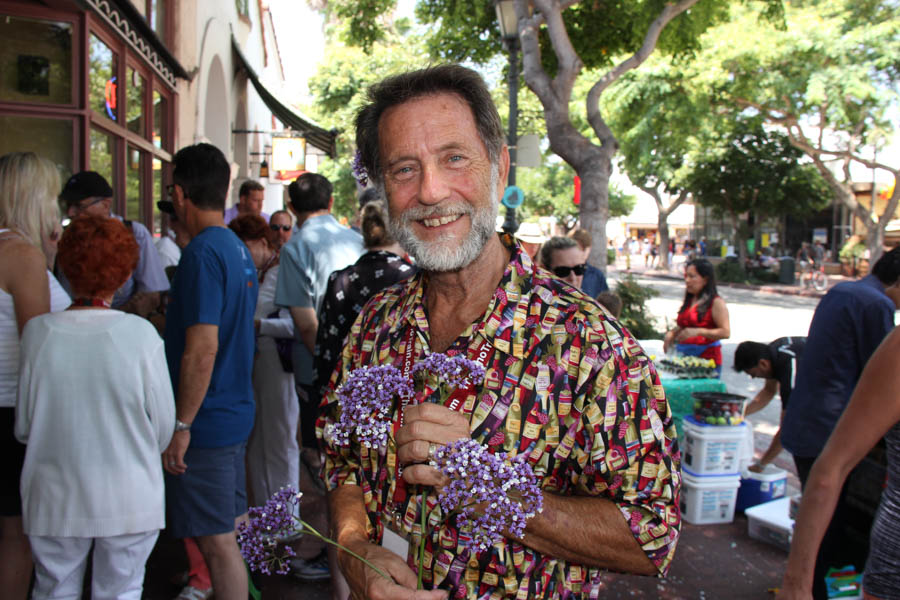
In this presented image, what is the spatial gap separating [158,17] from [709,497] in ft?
26.5

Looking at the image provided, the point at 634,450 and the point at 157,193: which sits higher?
the point at 157,193

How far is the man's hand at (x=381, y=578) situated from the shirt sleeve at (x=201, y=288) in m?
1.66

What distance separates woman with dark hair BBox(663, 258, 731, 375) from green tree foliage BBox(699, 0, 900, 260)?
45.9ft

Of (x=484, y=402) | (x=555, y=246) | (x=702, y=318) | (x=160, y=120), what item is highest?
(x=160, y=120)

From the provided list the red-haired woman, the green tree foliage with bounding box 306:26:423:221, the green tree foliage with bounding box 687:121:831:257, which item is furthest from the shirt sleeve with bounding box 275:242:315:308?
the green tree foliage with bounding box 687:121:831:257

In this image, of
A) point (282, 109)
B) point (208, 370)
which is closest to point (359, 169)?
point (208, 370)

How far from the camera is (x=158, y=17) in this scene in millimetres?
8336

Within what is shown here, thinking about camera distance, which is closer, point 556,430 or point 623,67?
point 556,430

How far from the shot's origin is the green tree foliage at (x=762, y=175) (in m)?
28.3

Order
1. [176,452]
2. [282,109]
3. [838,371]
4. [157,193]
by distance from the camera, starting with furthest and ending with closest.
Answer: [282,109] → [157,193] → [838,371] → [176,452]

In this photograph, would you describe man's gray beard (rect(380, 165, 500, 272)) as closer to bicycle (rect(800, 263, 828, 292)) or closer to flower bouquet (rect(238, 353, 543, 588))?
flower bouquet (rect(238, 353, 543, 588))

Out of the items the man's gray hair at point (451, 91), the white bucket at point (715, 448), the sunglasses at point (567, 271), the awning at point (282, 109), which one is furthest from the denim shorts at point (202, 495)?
the awning at point (282, 109)

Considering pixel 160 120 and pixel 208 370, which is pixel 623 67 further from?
pixel 208 370

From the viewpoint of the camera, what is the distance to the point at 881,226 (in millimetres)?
22406
